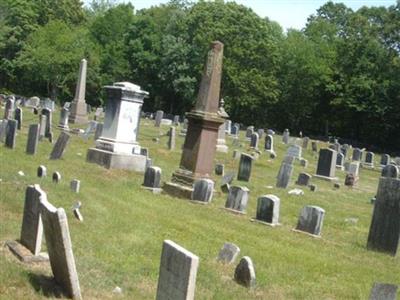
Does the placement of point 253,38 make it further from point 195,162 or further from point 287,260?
point 287,260

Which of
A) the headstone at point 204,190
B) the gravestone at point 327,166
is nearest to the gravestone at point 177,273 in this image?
the headstone at point 204,190

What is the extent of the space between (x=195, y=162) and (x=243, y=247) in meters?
6.01

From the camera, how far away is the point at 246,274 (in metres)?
7.74

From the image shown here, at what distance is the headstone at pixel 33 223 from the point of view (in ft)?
24.5

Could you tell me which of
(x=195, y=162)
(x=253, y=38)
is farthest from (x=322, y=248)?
(x=253, y=38)

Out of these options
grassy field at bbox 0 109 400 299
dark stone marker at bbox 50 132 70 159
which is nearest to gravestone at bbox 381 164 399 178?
grassy field at bbox 0 109 400 299

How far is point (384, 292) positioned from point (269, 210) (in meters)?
6.10

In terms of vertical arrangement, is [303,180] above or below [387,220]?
below

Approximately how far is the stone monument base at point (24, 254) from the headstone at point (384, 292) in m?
3.84

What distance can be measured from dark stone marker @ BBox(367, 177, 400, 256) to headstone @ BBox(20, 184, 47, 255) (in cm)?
660

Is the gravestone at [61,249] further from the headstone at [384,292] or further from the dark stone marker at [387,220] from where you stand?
the dark stone marker at [387,220]

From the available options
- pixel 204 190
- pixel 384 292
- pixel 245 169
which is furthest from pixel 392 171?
pixel 384 292

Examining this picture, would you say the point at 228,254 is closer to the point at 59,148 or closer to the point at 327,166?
the point at 59,148

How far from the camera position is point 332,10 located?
85250mm
